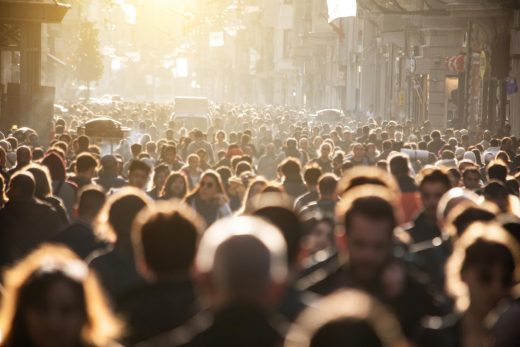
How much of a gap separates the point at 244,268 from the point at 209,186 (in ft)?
31.4

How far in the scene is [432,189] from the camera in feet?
34.4

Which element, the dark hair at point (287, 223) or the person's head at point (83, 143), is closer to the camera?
the dark hair at point (287, 223)

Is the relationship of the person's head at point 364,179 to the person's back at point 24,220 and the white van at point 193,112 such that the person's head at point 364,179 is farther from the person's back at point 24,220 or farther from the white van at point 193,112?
the white van at point 193,112

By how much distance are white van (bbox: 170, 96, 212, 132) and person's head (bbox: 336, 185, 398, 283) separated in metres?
42.2

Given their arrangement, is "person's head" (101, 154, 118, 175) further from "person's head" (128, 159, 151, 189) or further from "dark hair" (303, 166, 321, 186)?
"dark hair" (303, 166, 321, 186)

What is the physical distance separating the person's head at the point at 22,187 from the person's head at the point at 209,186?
2512 millimetres

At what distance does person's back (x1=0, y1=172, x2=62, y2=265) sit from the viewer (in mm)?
11531

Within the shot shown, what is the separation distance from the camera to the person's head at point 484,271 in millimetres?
6266

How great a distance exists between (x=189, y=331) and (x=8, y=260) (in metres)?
6.37

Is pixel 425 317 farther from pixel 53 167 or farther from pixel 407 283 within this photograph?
pixel 53 167

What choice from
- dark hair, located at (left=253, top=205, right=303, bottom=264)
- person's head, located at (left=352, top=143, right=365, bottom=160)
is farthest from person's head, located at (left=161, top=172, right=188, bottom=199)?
person's head, located at (left=352, top=143, right=365, bottom=160)

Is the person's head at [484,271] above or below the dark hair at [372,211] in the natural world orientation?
below

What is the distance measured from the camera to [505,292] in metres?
6.35

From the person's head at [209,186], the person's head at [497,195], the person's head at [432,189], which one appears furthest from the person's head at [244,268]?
the person's head at [209,186]
